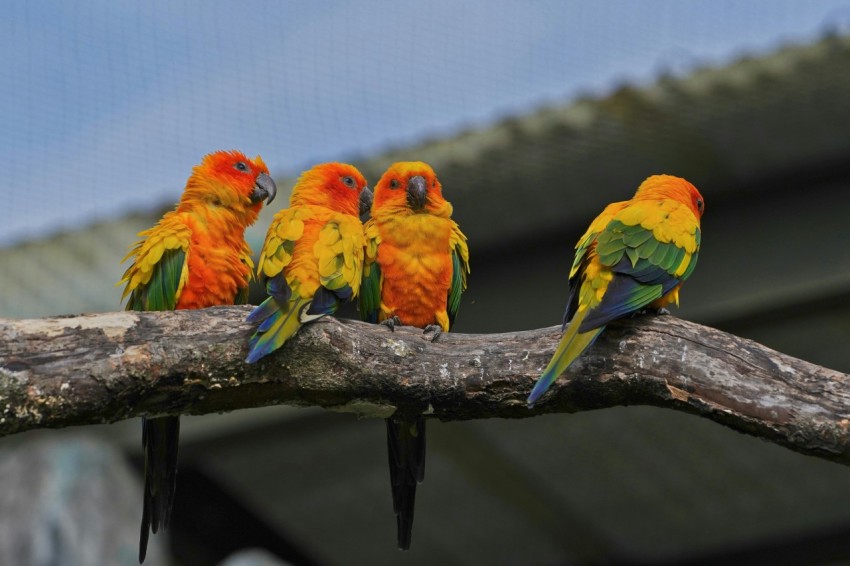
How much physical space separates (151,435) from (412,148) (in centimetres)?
312

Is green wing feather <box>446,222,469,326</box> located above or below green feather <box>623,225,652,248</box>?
below

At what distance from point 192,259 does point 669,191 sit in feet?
7.68

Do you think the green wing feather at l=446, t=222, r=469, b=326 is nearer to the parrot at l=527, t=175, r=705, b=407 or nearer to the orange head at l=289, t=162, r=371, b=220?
the orange head at l=289, t=162, r=371, b=220

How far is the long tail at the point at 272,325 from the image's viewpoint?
14.9 feet

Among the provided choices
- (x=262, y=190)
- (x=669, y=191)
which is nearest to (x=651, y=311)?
(x=669, y=191)

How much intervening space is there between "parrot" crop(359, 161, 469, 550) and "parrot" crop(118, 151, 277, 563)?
692mm

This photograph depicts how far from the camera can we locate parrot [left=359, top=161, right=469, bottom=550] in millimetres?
5648

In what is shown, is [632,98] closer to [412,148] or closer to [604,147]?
[604,147]

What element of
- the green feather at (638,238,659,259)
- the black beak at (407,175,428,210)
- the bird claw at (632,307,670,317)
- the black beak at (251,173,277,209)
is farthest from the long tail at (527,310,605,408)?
the black beak at (251,173,277,209)

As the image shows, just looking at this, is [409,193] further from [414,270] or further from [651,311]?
[651,311]

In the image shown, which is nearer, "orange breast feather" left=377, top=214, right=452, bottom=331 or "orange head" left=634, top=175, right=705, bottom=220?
"orange head" left=634, top=175, right=705, bottom=220

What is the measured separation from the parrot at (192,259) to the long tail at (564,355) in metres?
1.96

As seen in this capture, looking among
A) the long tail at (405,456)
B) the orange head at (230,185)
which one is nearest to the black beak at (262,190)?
the orange head at (230,185)

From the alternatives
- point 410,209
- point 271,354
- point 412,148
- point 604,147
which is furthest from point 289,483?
point 271,354
